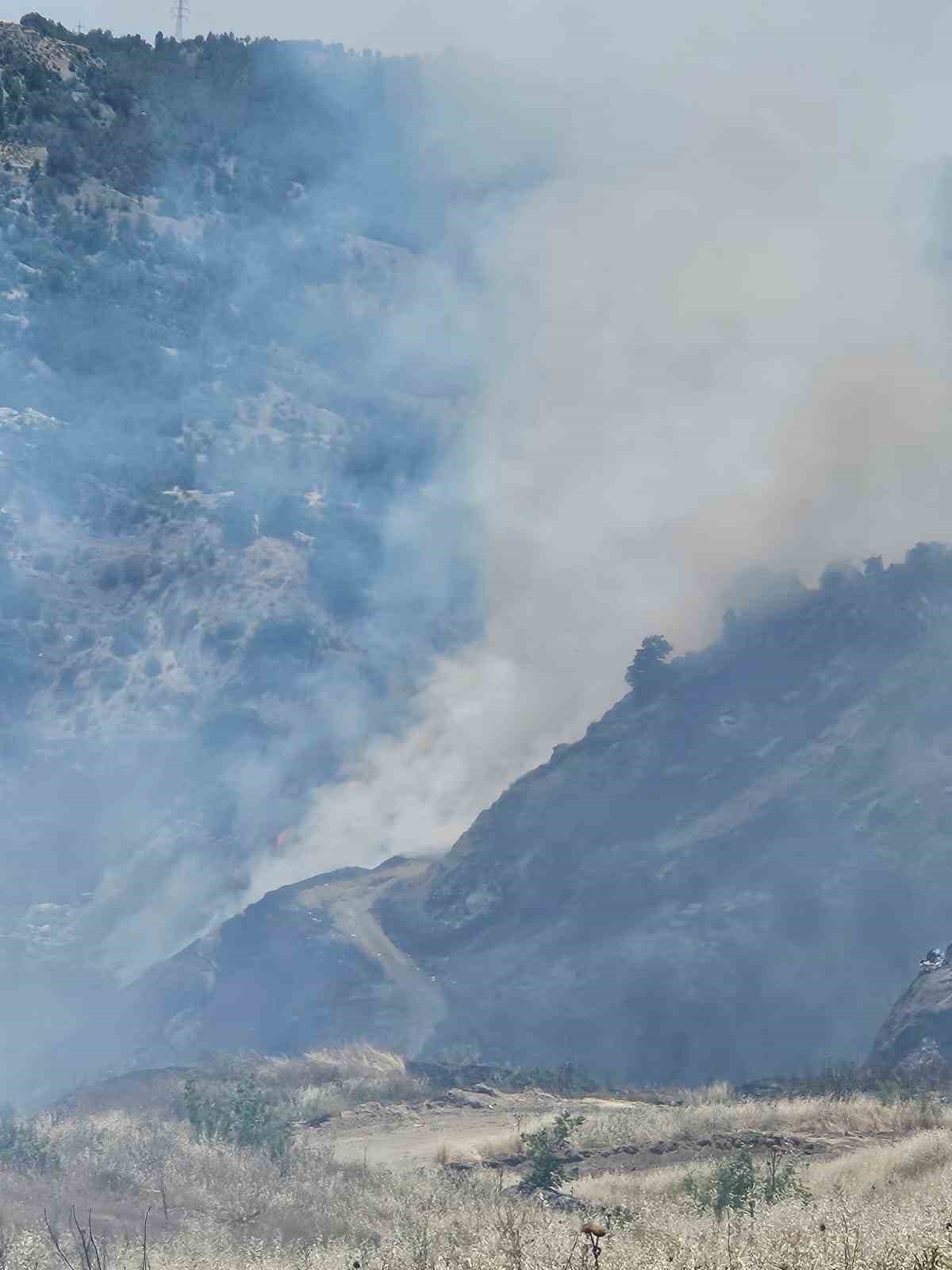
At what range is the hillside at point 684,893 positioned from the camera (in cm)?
7700

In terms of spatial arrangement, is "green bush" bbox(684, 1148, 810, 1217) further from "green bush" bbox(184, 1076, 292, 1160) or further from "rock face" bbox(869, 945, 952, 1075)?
"rock face" bbox(869, 945, 952, 1075)

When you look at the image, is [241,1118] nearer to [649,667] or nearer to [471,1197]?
[471,1197]

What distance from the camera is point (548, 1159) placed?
30.9 meters

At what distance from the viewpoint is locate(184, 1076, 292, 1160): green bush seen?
121 feet

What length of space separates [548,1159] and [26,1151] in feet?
36.0

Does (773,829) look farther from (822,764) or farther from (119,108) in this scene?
(119,108)

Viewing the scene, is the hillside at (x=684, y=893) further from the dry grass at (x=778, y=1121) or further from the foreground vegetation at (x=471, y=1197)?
the dry grass at (x=778, y=1121)

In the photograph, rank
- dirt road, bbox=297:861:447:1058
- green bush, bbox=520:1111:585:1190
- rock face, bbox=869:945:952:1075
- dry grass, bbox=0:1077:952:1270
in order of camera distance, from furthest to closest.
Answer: dirt road, bbox=297:861:447:1058 < rock face, bbox=869:945:952:1075 < green bush, bbox=520:1111:585:1190 < dry grass, bbox=0:1077:952:1270

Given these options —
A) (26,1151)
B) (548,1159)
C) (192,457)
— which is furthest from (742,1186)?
(192,457)

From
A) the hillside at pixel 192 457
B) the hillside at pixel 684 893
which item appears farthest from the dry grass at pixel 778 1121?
the hillside at pixel 192 457

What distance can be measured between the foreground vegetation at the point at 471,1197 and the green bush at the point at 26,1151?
6 centimetres

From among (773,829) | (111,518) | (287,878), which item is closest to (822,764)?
(773,829)

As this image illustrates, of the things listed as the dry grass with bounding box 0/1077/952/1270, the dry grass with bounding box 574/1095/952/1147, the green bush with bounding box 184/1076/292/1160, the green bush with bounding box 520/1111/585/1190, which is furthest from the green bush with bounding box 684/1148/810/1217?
the green bush with bounding box 184/1076/292/1160

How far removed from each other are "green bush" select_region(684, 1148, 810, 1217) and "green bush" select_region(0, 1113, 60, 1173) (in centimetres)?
1284
